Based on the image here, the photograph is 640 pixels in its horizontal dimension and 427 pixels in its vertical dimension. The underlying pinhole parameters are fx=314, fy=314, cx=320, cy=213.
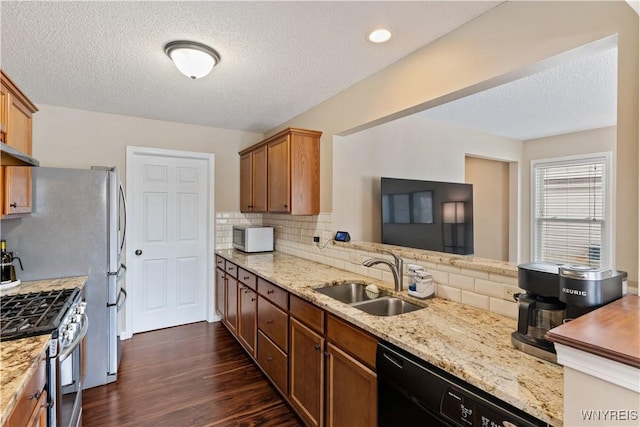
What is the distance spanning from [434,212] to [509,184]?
7.41 feet

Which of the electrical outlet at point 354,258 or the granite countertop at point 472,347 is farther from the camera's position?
the electrical outlet at point 354,258

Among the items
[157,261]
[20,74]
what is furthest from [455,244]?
[20,74]

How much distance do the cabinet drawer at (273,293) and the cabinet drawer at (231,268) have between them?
0.70 metres

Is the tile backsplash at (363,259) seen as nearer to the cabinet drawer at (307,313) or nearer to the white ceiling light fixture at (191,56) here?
the cabinet drawer at (307,313)

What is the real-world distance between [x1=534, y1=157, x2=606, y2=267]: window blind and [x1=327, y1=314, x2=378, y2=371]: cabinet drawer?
14.0 ft

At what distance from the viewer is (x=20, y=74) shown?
2.40m

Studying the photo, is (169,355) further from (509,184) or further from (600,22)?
(509,184)

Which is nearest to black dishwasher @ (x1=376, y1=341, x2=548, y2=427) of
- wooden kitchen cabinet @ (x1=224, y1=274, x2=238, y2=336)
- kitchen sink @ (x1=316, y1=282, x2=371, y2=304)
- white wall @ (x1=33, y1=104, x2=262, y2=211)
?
kitchen sink @ (x1=316, y1=282, x2=371, y2=304)

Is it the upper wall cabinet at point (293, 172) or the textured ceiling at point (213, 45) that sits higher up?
the textured ceiling at point (213, 45)

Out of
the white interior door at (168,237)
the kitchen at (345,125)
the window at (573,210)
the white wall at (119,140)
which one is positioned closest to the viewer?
the kitchen at (345,125)

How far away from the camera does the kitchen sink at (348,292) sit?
2.34 metres

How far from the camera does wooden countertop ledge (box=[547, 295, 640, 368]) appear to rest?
70 centimetres

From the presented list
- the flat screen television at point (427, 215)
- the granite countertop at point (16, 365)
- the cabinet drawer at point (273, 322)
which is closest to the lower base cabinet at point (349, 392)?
the cabinet drawer at point (273, 322)

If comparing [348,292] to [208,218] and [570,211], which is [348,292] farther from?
[570,211]
